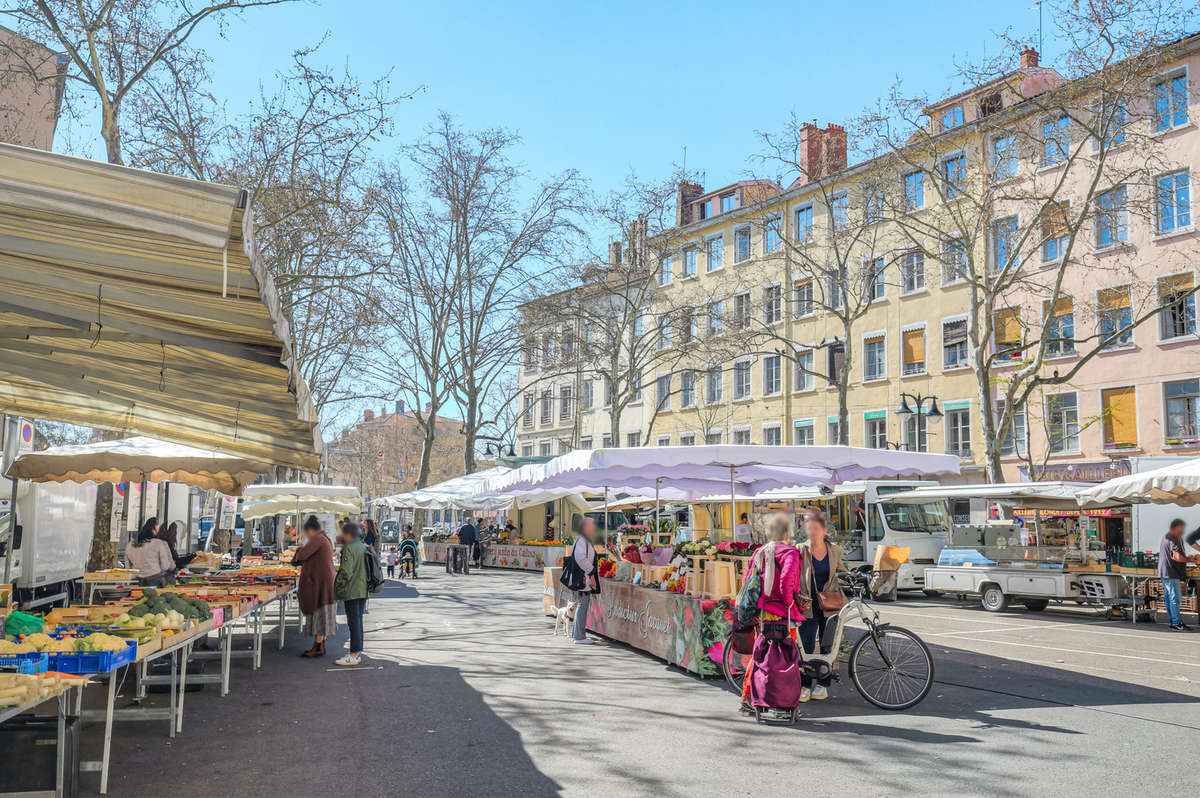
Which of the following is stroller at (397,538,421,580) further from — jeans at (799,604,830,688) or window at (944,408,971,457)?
jeans at (799,604,830,688)

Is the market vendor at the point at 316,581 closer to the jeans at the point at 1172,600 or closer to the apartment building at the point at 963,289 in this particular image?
A: the jeans at the point at 1172,600

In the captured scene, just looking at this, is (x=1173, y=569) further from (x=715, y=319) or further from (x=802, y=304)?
(x=802, y=304)

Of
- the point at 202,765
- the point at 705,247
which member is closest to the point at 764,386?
the point at 705,247

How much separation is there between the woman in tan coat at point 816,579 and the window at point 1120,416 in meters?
26.2

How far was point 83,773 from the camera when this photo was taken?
6254 mm

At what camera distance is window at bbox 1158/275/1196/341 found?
30.0 m

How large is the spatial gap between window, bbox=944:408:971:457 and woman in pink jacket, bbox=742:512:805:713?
29436 millimetres

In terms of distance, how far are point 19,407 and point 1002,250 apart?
30734 mm

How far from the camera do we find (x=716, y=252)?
47375 millimetres

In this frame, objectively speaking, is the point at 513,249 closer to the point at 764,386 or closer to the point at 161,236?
the point at 764,386

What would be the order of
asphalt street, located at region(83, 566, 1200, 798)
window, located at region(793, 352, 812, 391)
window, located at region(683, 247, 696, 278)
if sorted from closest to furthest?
1. asphalt street, located at region(83, 566, 1200, 798)
2. window, located at region(793, 352, 812, 391)
3. window, located at region(683, 247, 696, 278)

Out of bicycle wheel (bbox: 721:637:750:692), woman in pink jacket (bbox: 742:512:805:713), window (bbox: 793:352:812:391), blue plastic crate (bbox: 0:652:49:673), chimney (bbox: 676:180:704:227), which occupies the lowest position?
bicycle wheel (bbox: 721:637:750:692)

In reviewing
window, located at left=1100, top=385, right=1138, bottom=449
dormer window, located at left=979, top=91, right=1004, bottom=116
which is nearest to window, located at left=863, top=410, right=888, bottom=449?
window, located at left=1100, top=385, right=1138, bottom=449

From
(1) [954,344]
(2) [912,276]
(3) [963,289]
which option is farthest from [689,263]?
(1) [954,344]
